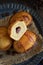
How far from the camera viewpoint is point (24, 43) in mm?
547

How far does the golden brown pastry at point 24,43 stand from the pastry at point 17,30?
0.01 metres

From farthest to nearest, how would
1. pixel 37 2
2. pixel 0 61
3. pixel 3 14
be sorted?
pixel 37 2, pixel 3 14, pixel 0 61

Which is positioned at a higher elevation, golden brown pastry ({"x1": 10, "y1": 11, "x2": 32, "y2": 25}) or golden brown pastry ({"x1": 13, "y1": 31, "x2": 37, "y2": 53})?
golden brown pastry ({"x1": 10, "y1": 11, "x2": 32, "y2": 25})

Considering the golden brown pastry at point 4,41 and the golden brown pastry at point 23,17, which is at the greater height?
the golden brown pastry at point 23,17

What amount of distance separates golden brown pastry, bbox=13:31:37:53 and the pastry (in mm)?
11

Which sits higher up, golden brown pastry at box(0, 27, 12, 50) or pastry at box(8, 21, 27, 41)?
pastry at box(8, 21, 27, 41)

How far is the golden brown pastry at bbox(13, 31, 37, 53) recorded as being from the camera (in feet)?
1.79

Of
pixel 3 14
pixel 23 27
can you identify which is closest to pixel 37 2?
pixel 3 14

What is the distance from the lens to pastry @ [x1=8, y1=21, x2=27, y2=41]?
1.76 ft

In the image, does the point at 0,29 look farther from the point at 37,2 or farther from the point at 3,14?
the point at 37,2

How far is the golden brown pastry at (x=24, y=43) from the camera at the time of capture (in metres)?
0.55

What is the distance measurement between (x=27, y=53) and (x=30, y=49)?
15mm

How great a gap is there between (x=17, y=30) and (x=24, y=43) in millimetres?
→ 38

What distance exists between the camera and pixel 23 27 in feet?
1.80
